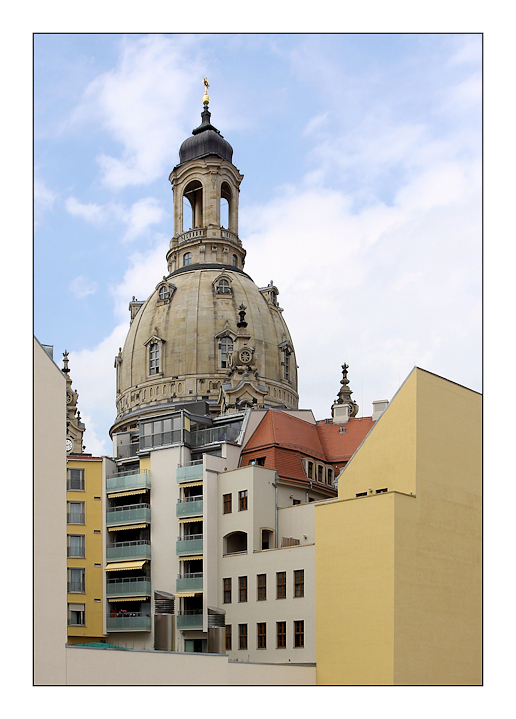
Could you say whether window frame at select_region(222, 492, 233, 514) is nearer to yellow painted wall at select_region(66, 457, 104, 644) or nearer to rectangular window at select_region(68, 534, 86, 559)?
yellow painted wall at select_region(66, 457, 104, 644)

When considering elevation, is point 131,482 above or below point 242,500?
above

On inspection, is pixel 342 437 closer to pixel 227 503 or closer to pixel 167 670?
pixel 227 503

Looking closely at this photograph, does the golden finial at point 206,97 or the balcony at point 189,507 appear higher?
the golden finial at point 206,97

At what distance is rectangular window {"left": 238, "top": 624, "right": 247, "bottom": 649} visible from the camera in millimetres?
59469

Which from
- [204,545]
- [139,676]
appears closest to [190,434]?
Result: [204,545]

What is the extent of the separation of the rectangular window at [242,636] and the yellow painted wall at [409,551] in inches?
323

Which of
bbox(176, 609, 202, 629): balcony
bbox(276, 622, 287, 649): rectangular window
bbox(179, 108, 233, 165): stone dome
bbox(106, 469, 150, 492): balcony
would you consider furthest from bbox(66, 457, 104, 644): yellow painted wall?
bbox(179, 108, 233, 165): stone dome

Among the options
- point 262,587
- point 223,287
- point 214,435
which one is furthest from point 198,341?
point 262,587

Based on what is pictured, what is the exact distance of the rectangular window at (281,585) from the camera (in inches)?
2288

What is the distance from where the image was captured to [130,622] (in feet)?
210

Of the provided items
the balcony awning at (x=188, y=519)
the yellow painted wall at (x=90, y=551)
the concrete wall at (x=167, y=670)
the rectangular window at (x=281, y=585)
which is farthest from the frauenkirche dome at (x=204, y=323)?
the concrete wall at (x=167, y=670)

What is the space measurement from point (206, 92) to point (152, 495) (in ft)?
215

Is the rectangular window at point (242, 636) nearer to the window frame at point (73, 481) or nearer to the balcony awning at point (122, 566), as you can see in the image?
the balcony awning at point (122, 566)

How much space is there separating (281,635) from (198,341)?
48.9 m
